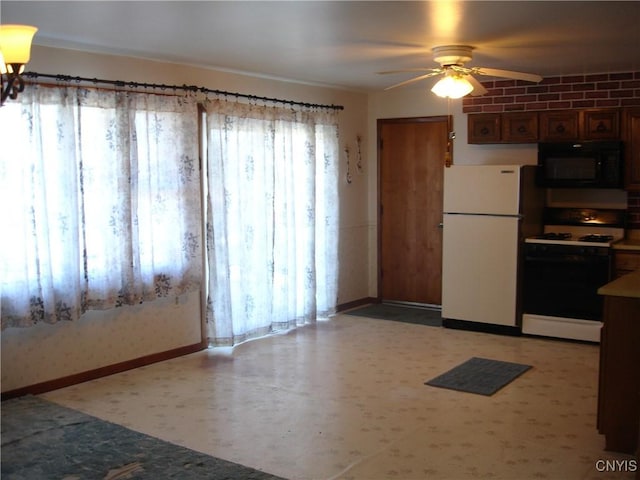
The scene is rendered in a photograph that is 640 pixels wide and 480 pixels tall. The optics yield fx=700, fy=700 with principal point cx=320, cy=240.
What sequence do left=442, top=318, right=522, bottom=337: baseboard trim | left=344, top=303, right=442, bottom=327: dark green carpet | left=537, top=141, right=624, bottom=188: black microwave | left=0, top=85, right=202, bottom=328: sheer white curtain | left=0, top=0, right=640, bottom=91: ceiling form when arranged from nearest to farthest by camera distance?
1. left=0, top=0, right=640, bottom=91: ceiling
2. left=0, top=85, right=202, bottom=328: sheer white curtain
3. left=537, top=141, right=624, bottom=188: black microwave
4. left=442, top=318, right=522, bottom=337: baseboard trim
5. left=344, top=303, right=442, bottom=327: dark green carpet

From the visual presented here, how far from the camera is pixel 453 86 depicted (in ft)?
15.4

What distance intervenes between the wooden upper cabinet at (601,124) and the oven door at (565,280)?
1014 mm

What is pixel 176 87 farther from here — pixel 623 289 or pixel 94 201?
pixel 623 289

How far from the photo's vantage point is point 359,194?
7727mm

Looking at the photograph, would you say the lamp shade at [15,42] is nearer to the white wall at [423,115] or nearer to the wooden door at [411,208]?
the white wall at [423,115]

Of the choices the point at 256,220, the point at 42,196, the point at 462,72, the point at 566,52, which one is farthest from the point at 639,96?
the point at 42,196

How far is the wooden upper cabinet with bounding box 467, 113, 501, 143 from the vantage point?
665cm

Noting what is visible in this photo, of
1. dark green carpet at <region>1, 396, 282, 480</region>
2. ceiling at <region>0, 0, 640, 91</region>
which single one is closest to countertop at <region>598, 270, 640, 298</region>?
ceiling at <region>0, 0, 640, 91</region>

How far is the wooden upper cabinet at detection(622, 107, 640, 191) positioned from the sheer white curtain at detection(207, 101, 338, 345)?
8.89 feet

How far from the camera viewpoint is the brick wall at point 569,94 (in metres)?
6.06

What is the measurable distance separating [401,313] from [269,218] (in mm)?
1934

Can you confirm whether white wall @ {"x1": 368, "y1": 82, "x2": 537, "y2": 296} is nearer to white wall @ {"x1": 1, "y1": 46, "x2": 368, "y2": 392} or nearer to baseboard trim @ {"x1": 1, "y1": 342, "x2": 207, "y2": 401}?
white wall @ {"x1": 1, "y1": 46, "x2": 368, "y2": 392}

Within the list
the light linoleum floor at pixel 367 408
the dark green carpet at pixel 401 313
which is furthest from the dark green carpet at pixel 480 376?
the dark green carpet at pixel 401 313

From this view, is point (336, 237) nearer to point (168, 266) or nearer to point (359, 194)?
point (359, 194)
